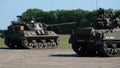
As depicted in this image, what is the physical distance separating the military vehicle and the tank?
11.7m

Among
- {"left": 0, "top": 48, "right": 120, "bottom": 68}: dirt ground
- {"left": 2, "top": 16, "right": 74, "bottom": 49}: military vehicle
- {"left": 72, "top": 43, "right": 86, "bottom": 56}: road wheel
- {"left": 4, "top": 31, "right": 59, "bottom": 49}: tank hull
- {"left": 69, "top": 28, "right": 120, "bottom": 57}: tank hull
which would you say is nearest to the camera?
{"left": 0, "top": 48, "right": 120, "bottom": 68}: dirt ground

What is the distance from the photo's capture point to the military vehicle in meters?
40.8

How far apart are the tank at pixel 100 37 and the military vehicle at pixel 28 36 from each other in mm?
11680

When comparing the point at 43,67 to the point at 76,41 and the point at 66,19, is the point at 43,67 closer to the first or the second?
the point at 76,41

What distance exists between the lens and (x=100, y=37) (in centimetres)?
2728

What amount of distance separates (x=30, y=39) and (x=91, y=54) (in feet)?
40.6

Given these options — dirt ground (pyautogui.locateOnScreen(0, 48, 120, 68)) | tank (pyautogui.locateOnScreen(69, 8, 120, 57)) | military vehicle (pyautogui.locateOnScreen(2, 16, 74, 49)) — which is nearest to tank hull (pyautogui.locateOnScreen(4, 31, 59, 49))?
military vehicle (pyautogui.locateOnScreen(2, 16, 74, 49))

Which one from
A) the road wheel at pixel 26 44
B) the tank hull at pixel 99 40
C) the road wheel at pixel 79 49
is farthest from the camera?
the road wheel at pixel 26 44

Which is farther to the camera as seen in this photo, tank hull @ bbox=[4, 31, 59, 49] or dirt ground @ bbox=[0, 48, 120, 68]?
tank hull @ bbox=[4, 31, 59, 49]

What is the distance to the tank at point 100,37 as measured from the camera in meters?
27.3

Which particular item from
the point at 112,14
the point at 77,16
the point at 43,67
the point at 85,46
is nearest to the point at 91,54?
the point at 85,46

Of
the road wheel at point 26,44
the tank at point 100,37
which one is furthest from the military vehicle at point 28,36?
the tank at point 100,37

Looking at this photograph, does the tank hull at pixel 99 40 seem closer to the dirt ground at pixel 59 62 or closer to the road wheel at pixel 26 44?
the dirt ground at pixel 59 62

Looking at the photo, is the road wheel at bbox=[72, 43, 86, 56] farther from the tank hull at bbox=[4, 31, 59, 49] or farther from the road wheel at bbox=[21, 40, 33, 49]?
the road wheel at bbox=[21, 40, 33, 49]
